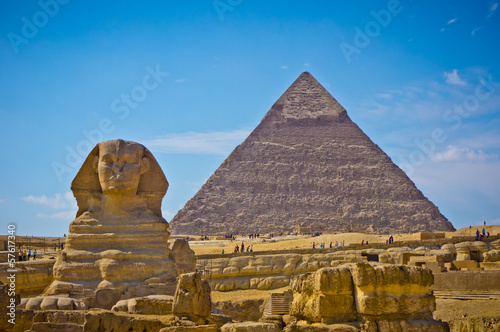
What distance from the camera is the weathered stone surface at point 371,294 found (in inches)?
130

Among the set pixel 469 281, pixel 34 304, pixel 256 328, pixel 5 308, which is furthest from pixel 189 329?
pixel 469 281

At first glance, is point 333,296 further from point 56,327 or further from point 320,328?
point 56,327

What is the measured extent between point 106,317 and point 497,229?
28.2m

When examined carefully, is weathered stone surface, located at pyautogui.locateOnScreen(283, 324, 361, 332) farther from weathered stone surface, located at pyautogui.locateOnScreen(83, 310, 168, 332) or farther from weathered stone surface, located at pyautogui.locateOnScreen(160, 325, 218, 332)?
weathered stone surface, located at pyautogui.locateOnScreen(83, 310, 168, 332)

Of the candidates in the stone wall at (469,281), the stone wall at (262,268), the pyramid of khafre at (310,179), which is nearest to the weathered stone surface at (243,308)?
the stone wall at (469,281)

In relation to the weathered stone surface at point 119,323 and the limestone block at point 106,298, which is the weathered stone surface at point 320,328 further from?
the limestone block at point 106,298

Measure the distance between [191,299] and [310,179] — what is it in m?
179

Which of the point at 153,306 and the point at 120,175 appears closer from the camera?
the point at 153,306

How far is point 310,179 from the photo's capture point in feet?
599

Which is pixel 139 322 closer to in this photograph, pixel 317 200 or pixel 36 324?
pixel 36 324

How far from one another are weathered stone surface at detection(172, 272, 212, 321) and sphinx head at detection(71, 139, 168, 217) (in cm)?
596

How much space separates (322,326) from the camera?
3.30 meters

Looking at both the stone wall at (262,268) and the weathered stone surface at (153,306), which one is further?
the stone wall at (262,268)

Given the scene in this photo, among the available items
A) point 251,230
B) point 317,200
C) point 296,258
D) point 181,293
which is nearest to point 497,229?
point 296,258
